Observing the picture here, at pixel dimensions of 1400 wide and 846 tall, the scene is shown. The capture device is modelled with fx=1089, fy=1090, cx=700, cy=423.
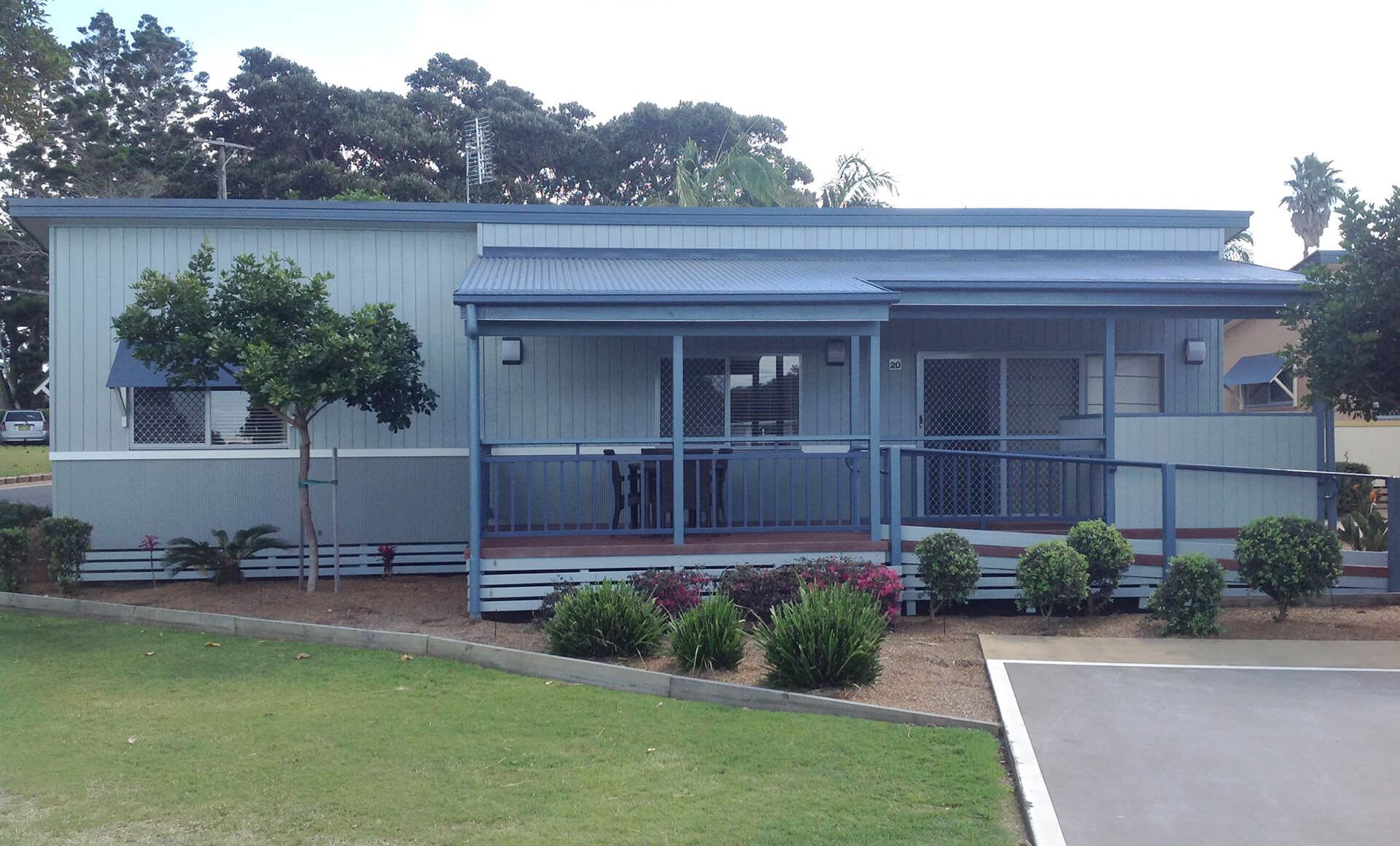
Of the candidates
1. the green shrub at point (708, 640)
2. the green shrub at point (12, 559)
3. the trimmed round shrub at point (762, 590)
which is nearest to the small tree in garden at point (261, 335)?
the green shrub at point (12, 559)

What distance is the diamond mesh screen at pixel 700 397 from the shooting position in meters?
11.5

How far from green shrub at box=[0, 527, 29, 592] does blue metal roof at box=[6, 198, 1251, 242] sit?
319 centimetres

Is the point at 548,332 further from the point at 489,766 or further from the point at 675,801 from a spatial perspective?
the point at 675,801

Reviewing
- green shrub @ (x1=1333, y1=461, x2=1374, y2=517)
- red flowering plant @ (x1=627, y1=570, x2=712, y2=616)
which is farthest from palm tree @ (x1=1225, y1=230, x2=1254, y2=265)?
red flowering plant @ (x1=627, y1=570, x2=712, y2=616)

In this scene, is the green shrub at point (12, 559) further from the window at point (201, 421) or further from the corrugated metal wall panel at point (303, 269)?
the window at point (201, 421)

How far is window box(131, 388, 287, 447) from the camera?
11.2 metres

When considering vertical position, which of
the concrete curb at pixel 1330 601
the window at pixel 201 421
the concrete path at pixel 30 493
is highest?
the window at pixel 201 421

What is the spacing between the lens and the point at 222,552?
34.9ft

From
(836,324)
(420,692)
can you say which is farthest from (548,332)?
(420,692)

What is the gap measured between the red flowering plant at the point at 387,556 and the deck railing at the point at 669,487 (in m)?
1.27

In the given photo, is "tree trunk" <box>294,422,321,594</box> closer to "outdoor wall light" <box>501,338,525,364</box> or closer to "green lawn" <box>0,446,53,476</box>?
"outdoor wall light" <box>501,338,525,364</box>

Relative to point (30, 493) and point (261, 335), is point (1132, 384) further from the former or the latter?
point (30, 493)

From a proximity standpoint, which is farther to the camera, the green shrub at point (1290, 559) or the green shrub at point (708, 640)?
the green shrub at point (1290, 559)

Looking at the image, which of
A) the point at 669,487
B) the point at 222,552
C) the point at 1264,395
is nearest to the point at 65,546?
the point at 222,552
